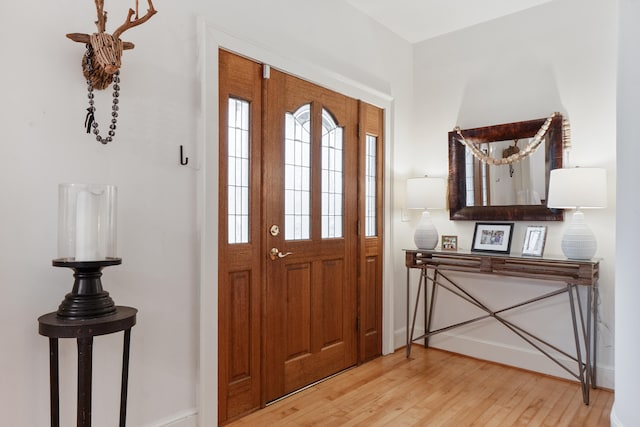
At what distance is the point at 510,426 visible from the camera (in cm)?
246

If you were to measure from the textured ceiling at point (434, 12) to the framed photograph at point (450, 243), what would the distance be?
1838 millimetres

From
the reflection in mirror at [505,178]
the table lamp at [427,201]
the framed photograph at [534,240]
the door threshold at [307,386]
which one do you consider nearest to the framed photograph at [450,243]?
the table lamp at [427,201]

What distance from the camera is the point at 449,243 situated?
3611 mm

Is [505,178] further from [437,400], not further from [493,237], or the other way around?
[437,400]

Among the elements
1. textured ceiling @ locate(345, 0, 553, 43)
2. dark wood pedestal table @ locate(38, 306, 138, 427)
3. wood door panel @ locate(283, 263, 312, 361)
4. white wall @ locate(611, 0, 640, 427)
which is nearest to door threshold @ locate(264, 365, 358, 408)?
wood door panel @ locate(283, 263, 312, 361)

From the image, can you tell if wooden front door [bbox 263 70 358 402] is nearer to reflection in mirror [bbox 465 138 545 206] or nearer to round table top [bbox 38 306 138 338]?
reflection in mirror [bbox 465 138 545 206]

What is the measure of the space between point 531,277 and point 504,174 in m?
0.90

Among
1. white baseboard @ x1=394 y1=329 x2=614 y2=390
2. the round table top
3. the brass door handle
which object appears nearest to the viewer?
the round table top

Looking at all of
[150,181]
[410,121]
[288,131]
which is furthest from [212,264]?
[410,121]

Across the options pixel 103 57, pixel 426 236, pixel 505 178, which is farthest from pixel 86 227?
pixel 505 178

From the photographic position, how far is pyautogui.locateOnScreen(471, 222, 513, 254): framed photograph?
3.37 m

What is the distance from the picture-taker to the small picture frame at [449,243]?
11.8 ft

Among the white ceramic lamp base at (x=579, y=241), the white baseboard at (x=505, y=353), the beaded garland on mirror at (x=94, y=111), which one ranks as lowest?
the white baseboard at (x=505, y=353)

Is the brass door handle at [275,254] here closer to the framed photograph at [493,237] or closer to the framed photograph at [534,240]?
the framed photograph at [493,237]
